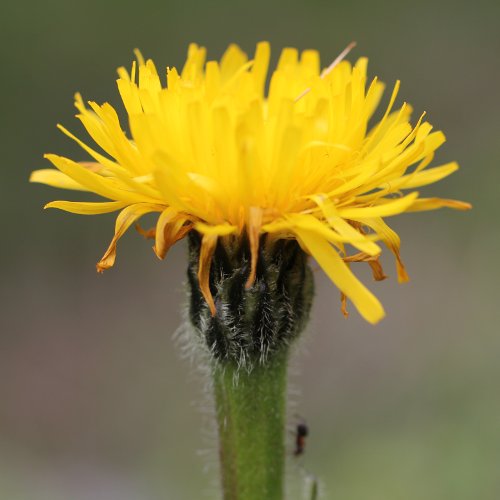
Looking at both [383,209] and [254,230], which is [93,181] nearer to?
[254,230]

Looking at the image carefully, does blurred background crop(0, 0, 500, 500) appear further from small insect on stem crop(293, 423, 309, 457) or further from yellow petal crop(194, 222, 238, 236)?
yellow petal crop(194, 222, 238, 236)

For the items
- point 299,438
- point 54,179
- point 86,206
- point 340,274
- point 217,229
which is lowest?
point 299,438

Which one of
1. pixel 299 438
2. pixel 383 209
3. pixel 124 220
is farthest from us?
pixel 299 438

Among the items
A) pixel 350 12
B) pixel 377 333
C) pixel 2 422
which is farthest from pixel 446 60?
pixel 2 422

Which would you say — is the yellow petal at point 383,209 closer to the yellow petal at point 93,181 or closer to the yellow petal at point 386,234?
the yellow petal at point 386,234

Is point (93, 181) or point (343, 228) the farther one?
point (93, 181)

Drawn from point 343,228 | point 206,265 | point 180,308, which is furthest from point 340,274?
point 180,308

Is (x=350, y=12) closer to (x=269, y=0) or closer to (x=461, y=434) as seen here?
Answer: (x=269, y=0)
